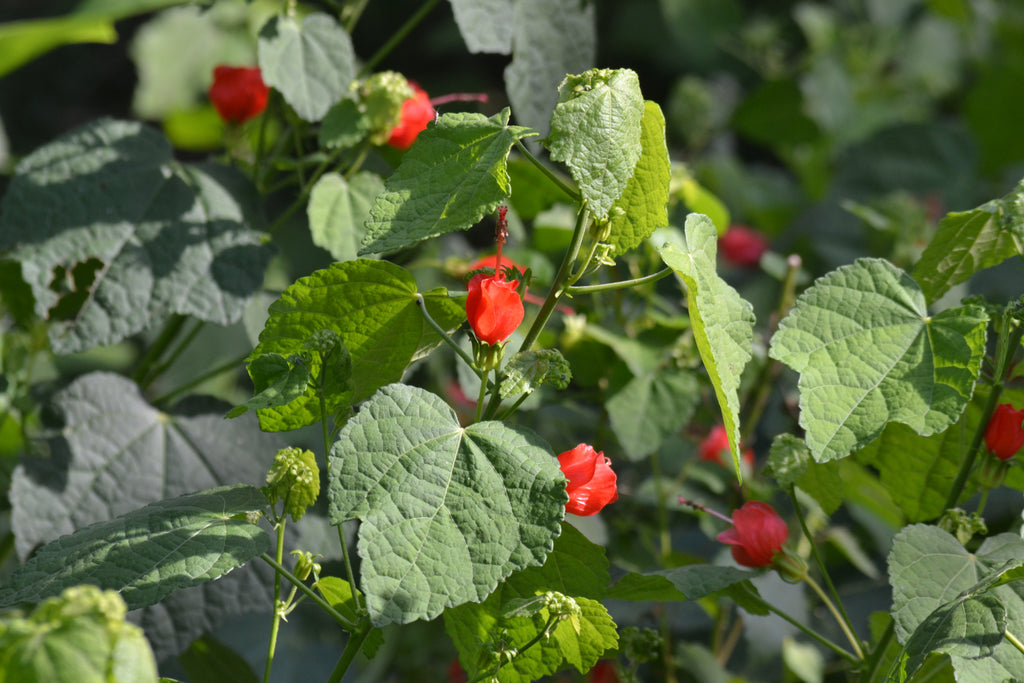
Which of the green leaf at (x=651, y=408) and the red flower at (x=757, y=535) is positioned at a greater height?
the red flower at (x=757, y=535)

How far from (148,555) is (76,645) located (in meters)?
0.20

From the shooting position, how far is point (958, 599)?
0.75m

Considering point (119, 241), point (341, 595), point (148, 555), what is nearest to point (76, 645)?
point (148, 555)

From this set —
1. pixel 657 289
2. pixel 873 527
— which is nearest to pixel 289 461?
pixel 657 289

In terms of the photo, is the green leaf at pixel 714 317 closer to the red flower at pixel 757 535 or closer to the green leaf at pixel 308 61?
the red flower at pixel 757 535

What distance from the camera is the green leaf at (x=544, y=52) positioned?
114 centimetres

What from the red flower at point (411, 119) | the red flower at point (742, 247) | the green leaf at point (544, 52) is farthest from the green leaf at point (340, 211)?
the red flower at point (742, 247)

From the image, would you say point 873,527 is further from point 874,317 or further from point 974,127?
point 974,127

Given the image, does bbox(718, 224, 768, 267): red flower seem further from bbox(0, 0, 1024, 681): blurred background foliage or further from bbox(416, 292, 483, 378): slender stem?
bbox(416, 292, 483, 378): slender stem

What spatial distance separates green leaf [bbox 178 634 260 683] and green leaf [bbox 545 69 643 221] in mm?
784

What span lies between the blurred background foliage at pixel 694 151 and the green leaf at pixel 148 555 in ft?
1.64

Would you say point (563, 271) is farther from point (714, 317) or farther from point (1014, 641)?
point (1014, 641)

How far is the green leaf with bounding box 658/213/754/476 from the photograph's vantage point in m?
0.72

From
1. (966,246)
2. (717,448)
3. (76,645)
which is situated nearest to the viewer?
(76,645)
